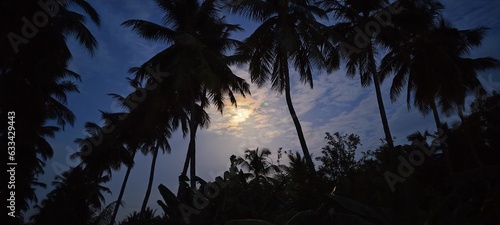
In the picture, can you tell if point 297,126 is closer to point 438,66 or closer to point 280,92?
point 280,92

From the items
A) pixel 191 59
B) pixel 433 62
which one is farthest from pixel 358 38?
pixel 191 59

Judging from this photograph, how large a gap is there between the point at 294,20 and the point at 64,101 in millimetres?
15318

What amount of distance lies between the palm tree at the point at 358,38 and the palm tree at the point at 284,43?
1.35 metres

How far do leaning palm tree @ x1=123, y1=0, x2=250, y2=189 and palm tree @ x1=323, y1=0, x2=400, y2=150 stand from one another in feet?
17.7

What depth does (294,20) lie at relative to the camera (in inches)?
541

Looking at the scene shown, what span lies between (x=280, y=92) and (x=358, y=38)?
448 cm

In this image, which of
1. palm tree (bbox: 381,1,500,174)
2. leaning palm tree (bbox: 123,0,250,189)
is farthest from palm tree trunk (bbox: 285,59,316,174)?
palm tree (bbox: 381,1,500,174)

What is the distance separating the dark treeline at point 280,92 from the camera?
29.0 ft

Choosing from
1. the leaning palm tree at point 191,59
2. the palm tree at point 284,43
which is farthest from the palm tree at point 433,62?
the leaning palm tree at point 191,59

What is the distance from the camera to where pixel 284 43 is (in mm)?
12133

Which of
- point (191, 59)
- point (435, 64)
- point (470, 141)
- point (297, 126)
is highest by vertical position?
point (191, 59)

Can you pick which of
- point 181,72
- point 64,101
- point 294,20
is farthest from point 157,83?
point 64,101

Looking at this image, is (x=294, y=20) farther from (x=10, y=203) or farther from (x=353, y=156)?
(x=10, y=203)

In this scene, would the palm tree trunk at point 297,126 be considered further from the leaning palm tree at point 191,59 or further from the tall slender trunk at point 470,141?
the tall slender trunk at point 470,141
